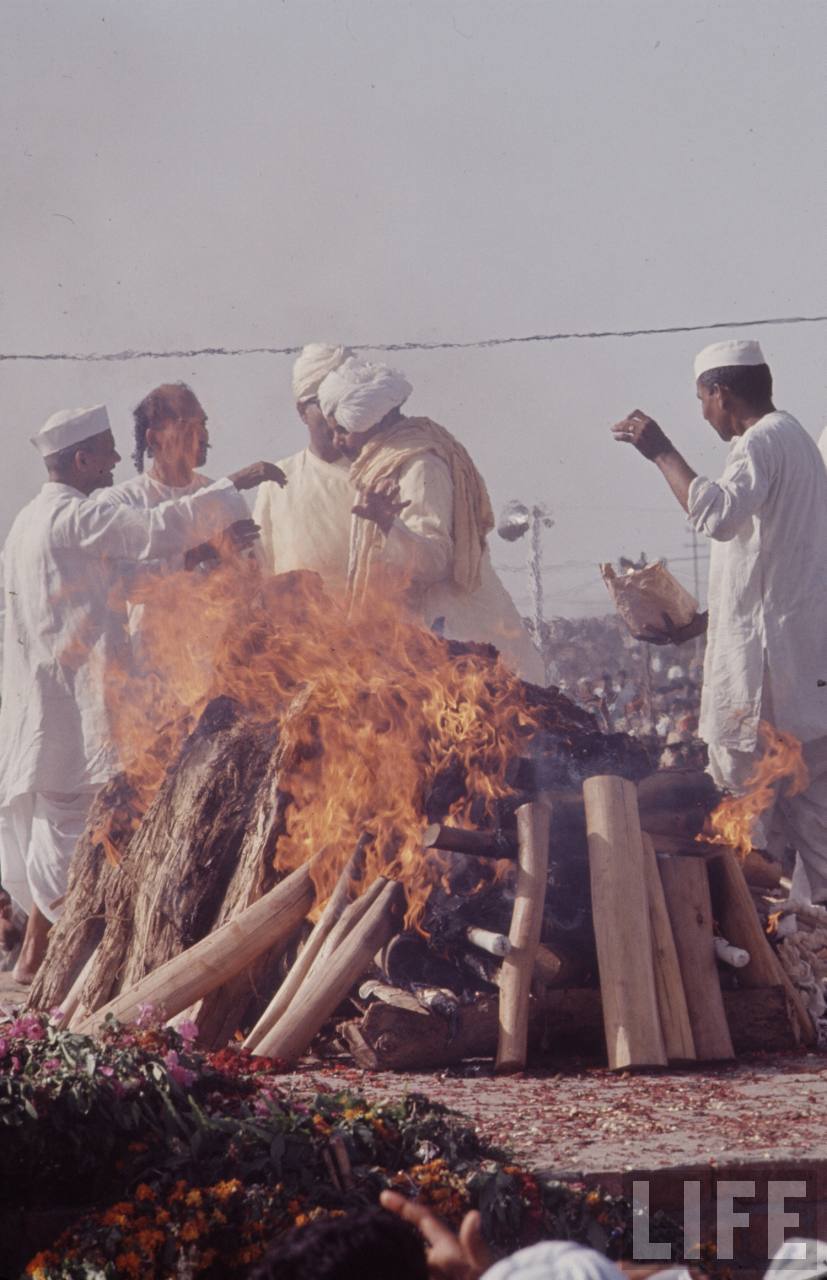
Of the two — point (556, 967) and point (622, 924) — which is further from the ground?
point (622, 924)

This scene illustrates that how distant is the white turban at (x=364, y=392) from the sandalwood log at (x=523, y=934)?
370 cm

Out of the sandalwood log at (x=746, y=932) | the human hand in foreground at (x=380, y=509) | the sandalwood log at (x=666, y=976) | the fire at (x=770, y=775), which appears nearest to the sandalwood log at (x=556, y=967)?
the sandalwood log at (x=666, y=976)

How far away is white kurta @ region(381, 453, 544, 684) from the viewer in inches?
362

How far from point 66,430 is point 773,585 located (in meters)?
4.32

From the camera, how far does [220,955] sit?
6457mm

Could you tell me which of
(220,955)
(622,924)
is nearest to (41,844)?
(220,955)

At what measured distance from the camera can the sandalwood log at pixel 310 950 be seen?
249 inches

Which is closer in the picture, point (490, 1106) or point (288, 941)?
point (490, 1106)

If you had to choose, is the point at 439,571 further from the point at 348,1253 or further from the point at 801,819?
the point at 348,1253

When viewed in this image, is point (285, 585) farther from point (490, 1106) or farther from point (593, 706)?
point (593, 706)

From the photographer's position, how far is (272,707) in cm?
761

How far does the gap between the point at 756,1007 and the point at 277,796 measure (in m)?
2.36

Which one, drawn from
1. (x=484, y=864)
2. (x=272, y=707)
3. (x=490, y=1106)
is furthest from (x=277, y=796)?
(x=490, y=1106)

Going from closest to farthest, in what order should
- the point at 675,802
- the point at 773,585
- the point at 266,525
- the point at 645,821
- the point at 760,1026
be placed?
the point at 760,1026
the point at 645,821
the point at 675,802
the point at 773,585
the point at 266,525
